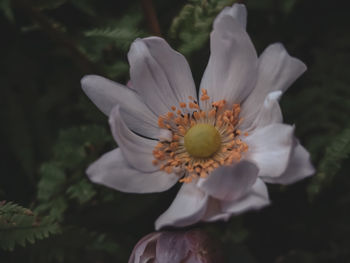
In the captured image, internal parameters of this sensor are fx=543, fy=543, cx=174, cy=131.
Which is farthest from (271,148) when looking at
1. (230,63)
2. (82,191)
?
(82,191)

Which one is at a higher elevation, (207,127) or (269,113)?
(269,113)

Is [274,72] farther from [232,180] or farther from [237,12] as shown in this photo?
[232,180]

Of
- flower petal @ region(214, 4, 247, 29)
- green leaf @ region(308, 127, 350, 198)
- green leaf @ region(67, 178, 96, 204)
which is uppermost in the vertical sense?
flower petal @ region(214, 4, 247, 29)

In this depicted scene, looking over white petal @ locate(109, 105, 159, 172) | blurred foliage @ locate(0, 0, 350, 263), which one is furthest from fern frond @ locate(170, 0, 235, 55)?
white petal @ locate(109, 105, 159, 172)

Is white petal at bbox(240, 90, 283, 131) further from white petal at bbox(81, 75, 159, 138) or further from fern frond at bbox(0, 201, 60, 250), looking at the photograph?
fern frond at bbox(0, 201, 60, 250)

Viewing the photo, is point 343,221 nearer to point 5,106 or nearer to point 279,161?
point 279,161

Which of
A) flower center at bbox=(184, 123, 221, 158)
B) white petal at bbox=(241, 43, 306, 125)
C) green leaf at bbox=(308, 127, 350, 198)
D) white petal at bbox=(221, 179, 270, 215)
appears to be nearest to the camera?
white petal at bbox=(221, 179, 270, 215)

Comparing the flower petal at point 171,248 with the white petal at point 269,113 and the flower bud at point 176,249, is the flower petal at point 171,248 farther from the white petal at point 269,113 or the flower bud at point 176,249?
the white petal at point 269,113
